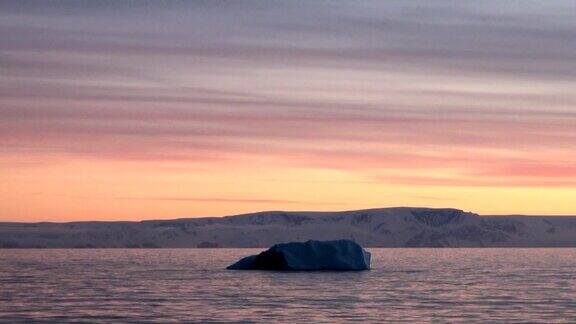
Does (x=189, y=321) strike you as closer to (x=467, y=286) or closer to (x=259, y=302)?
(x=259, y=302)

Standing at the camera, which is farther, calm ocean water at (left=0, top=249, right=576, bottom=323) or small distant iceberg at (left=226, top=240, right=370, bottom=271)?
small distant iceberg at (left=226, top=240, right=370, bottom=271)

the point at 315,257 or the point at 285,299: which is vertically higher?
the point at 315,257

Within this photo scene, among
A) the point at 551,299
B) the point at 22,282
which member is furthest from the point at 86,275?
the point at 551,299

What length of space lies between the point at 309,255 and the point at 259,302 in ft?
107

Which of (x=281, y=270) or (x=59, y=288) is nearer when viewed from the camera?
(x=59, y=288)

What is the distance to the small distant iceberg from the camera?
7456cm

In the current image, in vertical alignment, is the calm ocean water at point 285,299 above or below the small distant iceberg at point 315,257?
below

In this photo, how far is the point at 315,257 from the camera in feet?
249

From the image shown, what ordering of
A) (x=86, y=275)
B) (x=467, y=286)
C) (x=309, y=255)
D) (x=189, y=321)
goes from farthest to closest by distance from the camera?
(x=309, y=255) < (x=86, y=275) < (x=467, y=286) < (x=189, y=321)

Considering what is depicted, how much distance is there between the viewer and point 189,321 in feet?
116

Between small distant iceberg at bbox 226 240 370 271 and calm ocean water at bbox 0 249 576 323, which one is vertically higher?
small distant iceberg at bbox 226 240 370 271

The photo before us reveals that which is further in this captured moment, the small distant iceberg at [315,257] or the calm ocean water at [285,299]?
the small distant iceberg at [315,257]

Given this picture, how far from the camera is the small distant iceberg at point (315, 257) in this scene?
7456 cm

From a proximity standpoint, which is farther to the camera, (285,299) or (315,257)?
(315,257)
